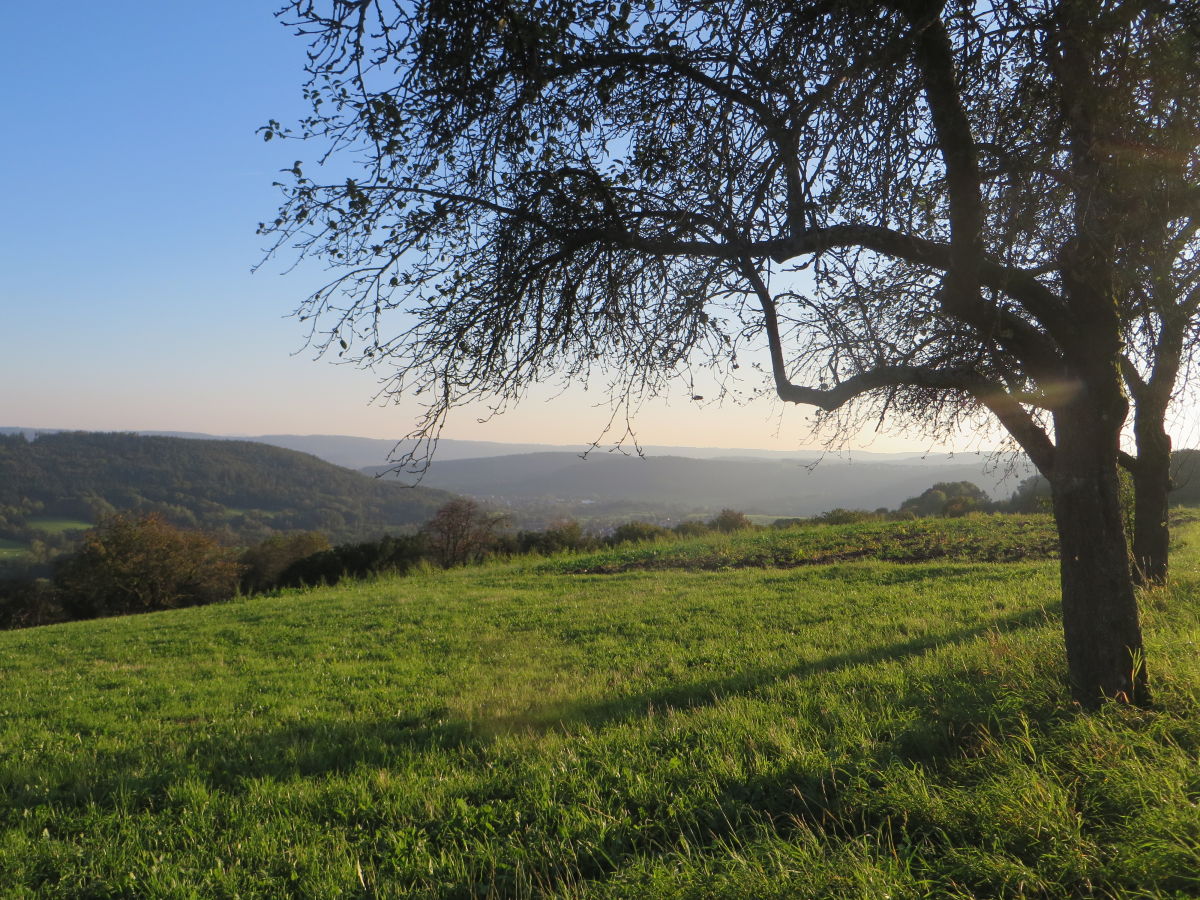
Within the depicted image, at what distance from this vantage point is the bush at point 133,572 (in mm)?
30750

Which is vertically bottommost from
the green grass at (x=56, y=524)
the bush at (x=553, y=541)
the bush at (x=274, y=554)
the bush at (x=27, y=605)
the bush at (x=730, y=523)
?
the green grass at (x=56, y=524)

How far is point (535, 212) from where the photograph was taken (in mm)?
5602

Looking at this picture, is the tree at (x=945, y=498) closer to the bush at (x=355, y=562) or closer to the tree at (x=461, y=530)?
the tree at (x=461, y=530)

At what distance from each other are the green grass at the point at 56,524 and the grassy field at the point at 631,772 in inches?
3117

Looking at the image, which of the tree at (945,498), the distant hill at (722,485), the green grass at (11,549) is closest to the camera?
the tree at (945,498)

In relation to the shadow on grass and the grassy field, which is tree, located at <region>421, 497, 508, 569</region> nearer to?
the grassy field

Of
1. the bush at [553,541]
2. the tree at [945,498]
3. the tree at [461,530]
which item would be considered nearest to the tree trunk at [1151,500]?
the bush at [553,541]

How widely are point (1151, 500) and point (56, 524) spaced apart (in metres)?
94.1

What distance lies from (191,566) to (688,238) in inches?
1397

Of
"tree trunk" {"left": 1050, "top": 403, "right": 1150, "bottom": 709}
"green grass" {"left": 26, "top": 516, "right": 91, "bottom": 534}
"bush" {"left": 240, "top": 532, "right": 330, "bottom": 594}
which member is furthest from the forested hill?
"tree trunk" {"left": 1050, "top": 403, "right": 1150, "bottom": 709}

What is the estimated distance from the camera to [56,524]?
7625cm

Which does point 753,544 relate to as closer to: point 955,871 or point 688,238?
point 688,238

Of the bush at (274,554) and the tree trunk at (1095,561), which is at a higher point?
the tree trunk at (1095,561)

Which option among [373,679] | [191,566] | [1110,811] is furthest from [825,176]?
[191,566]
